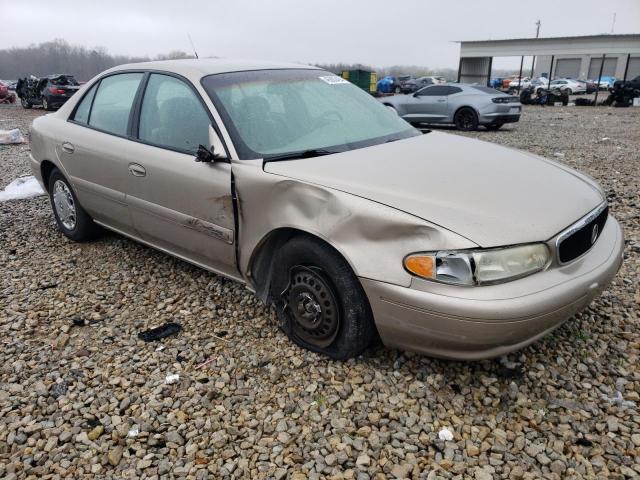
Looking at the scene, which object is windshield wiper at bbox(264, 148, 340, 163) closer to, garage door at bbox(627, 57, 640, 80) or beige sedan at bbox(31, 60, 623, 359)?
beige sedan at bbox(31, 60, 623, 359)

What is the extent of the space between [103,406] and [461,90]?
1333 cm

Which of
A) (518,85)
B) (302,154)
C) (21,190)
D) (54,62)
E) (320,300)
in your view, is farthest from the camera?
(54,62)

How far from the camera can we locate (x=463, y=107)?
13609 millimetres

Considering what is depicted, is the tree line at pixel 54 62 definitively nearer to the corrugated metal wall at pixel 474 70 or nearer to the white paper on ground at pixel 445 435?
the corrugated metal wall at pixel 474 70

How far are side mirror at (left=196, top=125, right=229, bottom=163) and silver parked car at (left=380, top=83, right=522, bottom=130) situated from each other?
37.5ft

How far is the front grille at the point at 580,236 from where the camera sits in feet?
7.87

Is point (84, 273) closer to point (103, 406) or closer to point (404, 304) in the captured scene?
point (103, 406)

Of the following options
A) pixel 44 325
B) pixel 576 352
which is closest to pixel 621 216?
pixel 576 352

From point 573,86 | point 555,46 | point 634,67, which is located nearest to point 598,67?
point 634,67

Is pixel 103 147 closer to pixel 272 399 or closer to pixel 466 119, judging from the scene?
pixel 272 399

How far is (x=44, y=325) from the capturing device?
3330mm

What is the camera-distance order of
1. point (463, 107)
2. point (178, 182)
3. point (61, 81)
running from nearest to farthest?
point (178, 182)
point (463, 107)
point (61, 81)

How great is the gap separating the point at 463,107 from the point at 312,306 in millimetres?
12184

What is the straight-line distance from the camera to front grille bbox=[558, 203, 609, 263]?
2398mm
